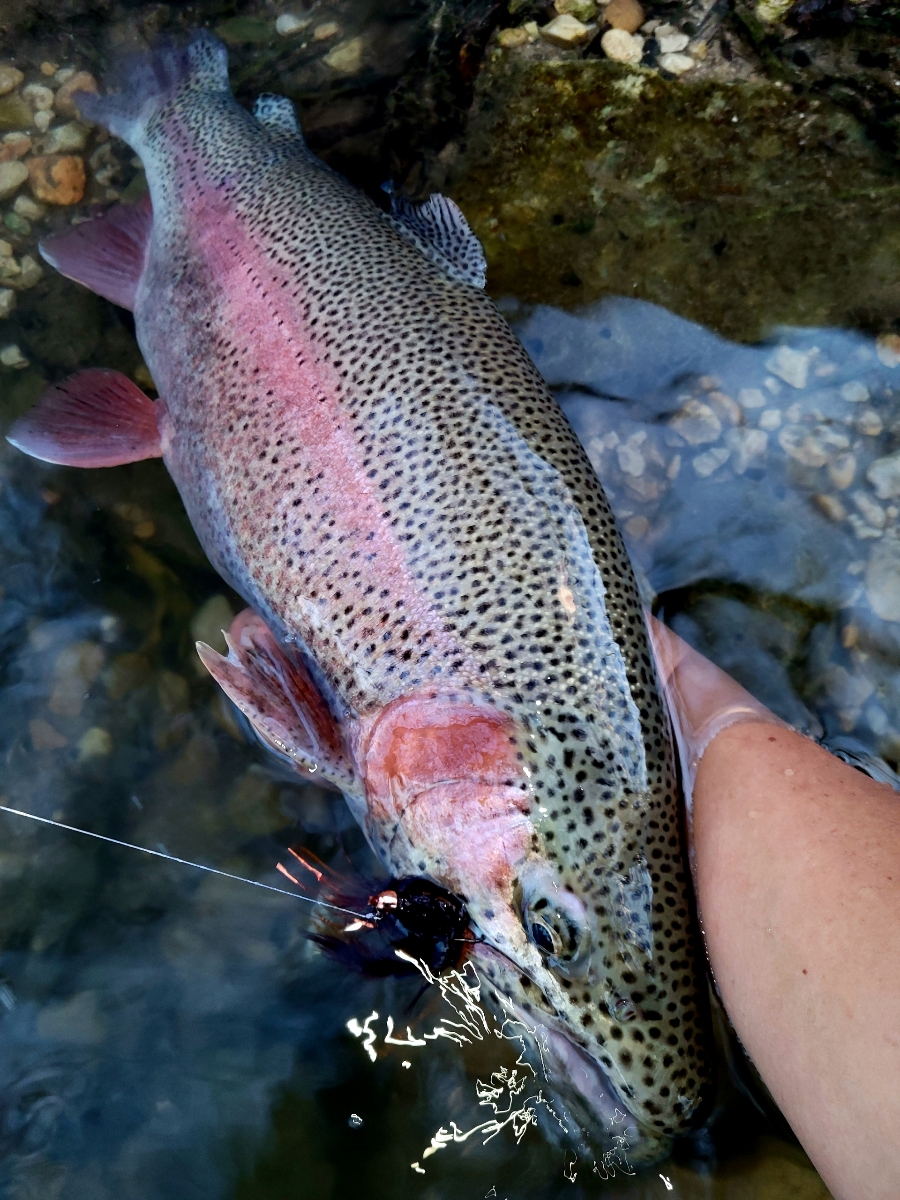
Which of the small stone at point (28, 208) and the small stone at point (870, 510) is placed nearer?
the small stone at point (870, 510)

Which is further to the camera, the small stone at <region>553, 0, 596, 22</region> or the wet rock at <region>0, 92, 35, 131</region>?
the wet rock at <region>0, 92, 35, 131</region>

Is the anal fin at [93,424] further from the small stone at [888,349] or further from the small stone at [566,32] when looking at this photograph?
the small stone at [888,349]

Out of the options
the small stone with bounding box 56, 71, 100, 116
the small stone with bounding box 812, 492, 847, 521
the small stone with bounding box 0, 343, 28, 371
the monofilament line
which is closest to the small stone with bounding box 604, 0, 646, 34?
the small stone with bounding box 812, 492, 847, 521

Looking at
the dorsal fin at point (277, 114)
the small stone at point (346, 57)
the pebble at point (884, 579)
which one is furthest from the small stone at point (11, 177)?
the pebble at point (884, 579)

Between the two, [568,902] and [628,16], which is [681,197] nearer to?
[628,16]

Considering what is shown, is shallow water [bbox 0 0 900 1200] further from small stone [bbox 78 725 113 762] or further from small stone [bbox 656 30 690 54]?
small stone [bbox 656 30 690 54]

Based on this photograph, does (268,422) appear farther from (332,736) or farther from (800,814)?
(800,814)
